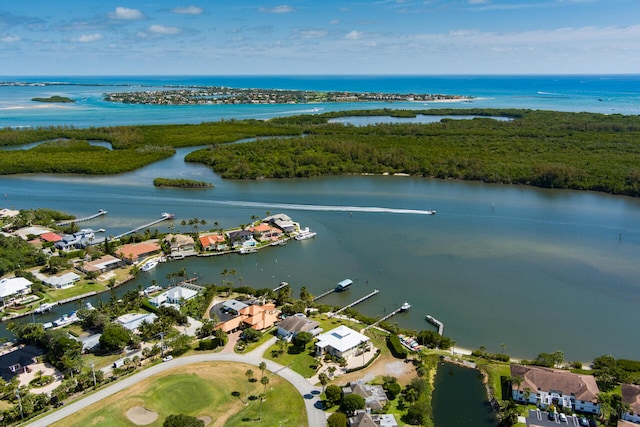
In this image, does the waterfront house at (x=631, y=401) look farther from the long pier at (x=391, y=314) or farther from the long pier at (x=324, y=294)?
the long pier at (x=324, y=294)

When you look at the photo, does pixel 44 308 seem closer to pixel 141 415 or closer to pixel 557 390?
pixel 141 415

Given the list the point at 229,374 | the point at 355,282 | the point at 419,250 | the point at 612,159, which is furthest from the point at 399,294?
the point at 612,159

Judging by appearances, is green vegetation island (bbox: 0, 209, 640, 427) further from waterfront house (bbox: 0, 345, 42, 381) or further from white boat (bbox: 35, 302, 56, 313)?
white boat (bbox: 35, 302, 56, 313)

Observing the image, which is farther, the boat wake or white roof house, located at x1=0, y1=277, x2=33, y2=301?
the boat wake

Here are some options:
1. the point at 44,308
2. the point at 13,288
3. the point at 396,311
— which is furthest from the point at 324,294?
the point at 13,288

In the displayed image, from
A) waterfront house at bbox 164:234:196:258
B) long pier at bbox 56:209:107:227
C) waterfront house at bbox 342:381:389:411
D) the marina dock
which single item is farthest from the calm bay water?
waterfront house at bbox 342:381:389:411

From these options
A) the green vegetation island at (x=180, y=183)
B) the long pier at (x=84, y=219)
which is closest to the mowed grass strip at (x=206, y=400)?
the long pier at (x=84, y=219)

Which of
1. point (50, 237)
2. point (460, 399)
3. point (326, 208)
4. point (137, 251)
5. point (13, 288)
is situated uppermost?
point (326, 208)
